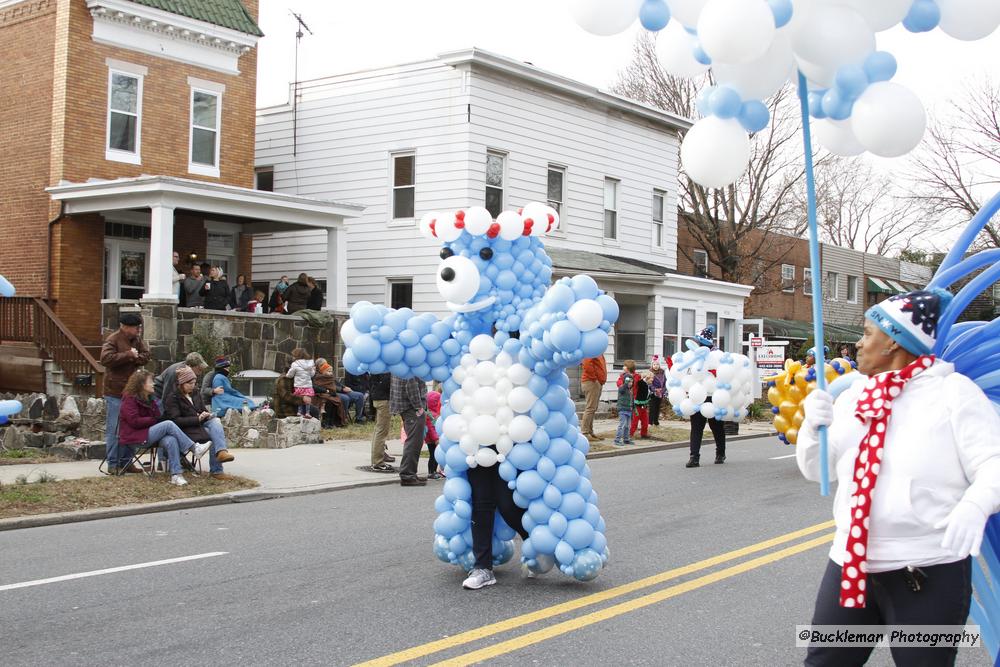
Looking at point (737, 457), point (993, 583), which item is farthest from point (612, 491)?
point (993, 583)

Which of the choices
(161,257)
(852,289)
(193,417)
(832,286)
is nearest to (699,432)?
(193,417)

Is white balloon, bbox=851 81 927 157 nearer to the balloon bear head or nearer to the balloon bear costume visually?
the balloon bear costume

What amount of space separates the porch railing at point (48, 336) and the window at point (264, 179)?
7645 mm

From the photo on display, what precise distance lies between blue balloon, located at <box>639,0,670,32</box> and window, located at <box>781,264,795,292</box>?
3656cm

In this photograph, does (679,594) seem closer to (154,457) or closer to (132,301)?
(154,457)

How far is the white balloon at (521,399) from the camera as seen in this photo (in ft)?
21.5

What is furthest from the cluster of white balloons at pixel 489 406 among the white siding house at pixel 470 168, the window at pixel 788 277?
the window at pixel 788 277

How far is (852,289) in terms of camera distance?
4700 cm

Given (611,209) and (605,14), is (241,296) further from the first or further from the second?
(605,14)

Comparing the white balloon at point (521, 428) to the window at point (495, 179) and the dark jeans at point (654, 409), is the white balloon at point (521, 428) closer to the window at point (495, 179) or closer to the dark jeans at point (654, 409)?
the dark jeans at point (654, 409)

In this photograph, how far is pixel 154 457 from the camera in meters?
11.6

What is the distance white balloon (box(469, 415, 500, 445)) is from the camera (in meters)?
6.58

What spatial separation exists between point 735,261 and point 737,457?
68.8 ft

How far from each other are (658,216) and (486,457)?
21955mm
